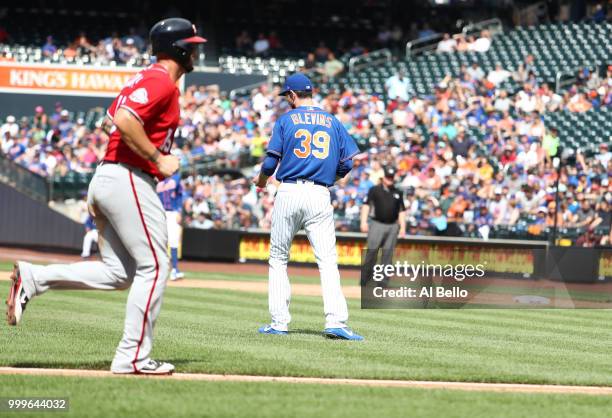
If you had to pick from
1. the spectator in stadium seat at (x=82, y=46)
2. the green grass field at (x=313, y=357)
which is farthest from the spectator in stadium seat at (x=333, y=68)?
the green grass field at (x=313, y=357)

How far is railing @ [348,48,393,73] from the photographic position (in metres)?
35.0

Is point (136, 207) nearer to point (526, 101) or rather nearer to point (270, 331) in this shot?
point (270, 331)

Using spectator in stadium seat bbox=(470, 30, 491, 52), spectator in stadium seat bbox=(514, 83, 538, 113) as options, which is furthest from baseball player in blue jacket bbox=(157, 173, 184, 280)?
spectator in stadium seat bbox=(470, 30, 491, 52)

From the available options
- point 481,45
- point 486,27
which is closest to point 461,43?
point 481,45

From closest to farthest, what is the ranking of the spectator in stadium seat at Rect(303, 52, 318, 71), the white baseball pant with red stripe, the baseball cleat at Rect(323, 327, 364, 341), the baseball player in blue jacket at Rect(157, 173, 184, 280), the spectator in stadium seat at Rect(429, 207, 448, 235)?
1. the white baseball pant with red stripe
2. the baseball cleat at Rect(323, 327, 364, 341)
3. the baseball player in blue jacket at Rect(157, 173, 184, 280)
4. the spectator in stadium seat at Rect(429, 207, 448, 235)
5. the spectator in stadium seat at Rect(303, 52, 318, 71)

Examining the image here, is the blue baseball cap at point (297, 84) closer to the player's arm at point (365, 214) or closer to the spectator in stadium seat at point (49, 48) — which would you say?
the player's arm at point (365, 214)

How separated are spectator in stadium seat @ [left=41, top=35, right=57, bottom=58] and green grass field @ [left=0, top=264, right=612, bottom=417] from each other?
2202 cm

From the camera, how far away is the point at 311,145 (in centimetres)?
972

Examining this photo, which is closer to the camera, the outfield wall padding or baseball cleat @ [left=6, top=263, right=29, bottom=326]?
baseball cleat @ [left=6, top=263, right=29, bottom=326]

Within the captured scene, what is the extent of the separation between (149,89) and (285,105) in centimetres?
2432

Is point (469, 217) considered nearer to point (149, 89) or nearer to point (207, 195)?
point (207, 195)

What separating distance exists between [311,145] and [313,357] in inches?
82.0

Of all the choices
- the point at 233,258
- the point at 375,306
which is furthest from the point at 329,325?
the point at 233,258

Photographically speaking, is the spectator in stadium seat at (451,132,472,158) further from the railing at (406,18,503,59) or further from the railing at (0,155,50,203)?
the railing at (0,155,50,203)
